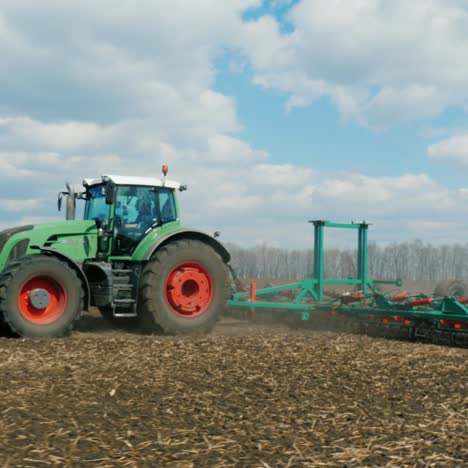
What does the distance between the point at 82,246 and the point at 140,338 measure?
199 centimetres

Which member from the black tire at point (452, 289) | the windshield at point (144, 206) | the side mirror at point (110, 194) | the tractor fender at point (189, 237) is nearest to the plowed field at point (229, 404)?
the tractor fender at point (189, 237)

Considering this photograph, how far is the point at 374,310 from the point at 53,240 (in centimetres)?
557

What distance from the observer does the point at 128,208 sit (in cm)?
1069

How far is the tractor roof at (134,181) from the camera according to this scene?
10578 mm

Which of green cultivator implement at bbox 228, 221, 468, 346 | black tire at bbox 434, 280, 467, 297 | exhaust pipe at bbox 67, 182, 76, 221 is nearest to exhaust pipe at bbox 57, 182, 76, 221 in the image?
exhaust pipe at bbox 67, 182, 76, 221

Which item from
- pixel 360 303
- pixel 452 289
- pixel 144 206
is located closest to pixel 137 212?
pixel 144 206

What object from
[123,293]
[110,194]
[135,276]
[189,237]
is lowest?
[123,293]

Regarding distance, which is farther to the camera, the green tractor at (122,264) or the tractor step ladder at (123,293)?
the tractor step ladder at (123,293)

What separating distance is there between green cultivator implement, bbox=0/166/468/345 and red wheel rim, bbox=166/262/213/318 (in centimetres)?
2

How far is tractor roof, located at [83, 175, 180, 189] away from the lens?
34.7 feet

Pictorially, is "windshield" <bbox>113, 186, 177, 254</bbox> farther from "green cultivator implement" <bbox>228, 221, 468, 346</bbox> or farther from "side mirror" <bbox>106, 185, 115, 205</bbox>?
"green cultivator implement" <bbox>228, 221, 468, 346</bbox>

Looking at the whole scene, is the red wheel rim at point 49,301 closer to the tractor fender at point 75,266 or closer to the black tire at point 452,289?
the tractor fender at point 75,266

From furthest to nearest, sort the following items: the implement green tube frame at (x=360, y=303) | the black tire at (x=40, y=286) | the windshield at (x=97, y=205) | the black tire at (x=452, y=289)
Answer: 1. the black tire at (x=452, y=289)
2. the windshield at (x=97, y=205)
3. the implement green tube frame at (x=360, y=303)
4. the black tire at (x=40, y=286)

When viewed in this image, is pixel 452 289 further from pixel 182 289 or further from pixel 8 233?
pixel 8 233
